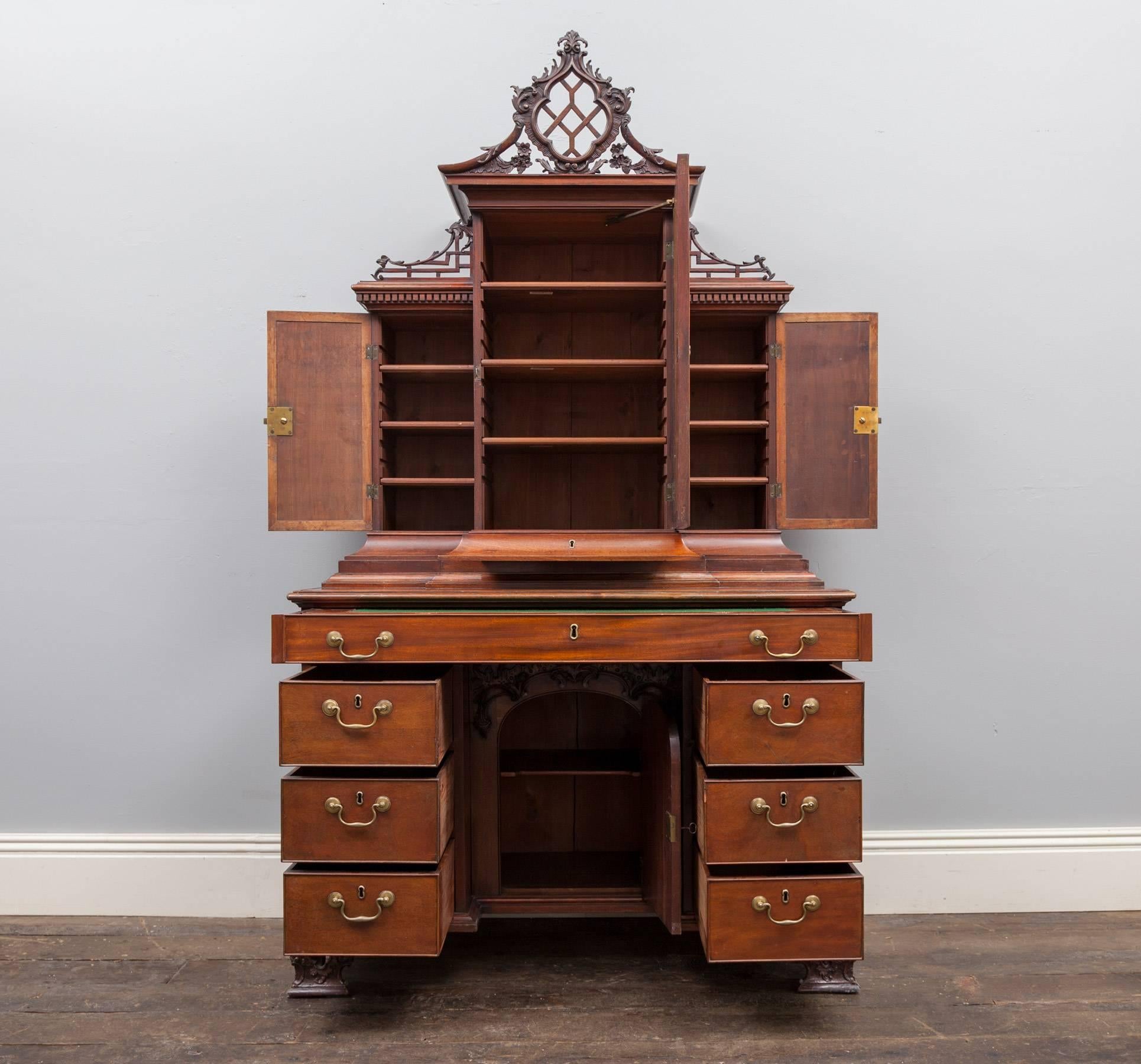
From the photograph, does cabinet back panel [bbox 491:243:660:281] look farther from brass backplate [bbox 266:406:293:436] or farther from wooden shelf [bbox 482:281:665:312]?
brass backplate [bbox 266:406:293:436]

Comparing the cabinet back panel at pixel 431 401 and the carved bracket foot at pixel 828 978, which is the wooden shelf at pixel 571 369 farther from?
the carved bracket foot at pixel 828 978

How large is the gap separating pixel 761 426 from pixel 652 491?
1.23 ft

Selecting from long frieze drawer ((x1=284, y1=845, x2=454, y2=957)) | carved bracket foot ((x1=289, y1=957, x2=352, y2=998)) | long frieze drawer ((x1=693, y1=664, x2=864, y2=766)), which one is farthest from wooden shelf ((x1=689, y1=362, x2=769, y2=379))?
carved bracket foot ((x1=289, y1=957, x2=352, y2=998))

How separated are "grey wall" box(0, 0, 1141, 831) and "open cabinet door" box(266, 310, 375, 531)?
0.33 meters

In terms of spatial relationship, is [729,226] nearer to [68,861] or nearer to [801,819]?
[801,819]

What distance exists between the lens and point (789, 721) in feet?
5.31

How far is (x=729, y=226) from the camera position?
2.32 m

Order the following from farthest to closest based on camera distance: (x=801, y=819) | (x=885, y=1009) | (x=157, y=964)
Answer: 1. (x=157, y=964)
2. (x=885, y=1009)
3. (x=801, y=819)

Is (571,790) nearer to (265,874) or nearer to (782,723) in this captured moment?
(782,723)

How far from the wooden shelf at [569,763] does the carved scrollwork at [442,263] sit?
1.46 m

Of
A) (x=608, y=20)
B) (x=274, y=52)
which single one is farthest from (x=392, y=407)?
(x=608, y=20)

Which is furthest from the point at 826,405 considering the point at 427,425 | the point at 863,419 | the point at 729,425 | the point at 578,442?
the point at 427,425

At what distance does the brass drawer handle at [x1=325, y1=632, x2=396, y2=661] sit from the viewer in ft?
5.29

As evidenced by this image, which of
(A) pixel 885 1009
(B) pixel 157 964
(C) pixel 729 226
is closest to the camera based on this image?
(A) pixel 885 1009
